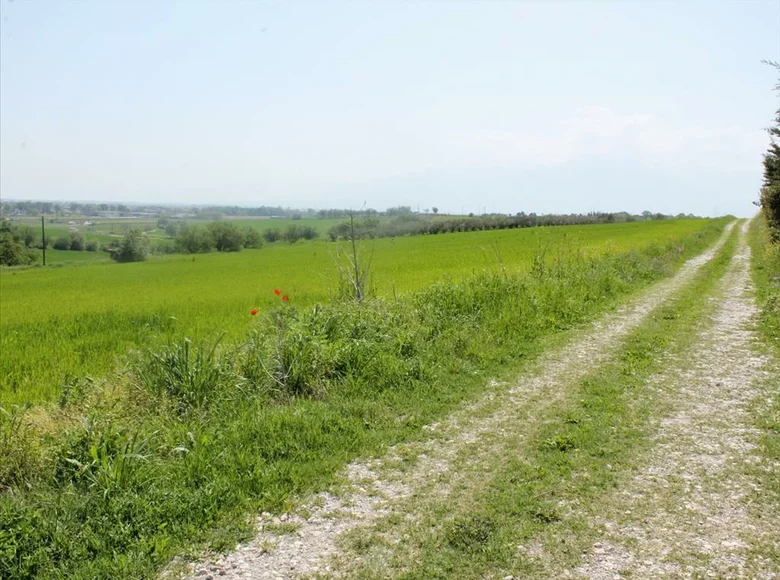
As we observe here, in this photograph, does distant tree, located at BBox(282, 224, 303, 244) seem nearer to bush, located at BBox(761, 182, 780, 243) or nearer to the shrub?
the shrub

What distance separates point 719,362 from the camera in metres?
7.63

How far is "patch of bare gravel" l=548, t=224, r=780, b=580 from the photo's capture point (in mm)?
3264

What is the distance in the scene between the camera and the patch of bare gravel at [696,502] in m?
3.26

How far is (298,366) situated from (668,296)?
10.2 meters

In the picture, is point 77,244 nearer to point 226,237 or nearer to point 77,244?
point 77,244

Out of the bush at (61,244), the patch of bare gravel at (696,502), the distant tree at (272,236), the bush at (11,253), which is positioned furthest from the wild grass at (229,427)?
the bush at (61,244)

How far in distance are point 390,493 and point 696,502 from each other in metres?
2.18

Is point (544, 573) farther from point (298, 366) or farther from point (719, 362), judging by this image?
point (719, 362)

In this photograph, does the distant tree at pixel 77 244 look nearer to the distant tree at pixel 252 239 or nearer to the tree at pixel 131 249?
the tree at pixel 131 249

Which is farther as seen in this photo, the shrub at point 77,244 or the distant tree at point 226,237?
the shrub at point 77,244

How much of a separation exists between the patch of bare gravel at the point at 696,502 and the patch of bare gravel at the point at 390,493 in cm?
106

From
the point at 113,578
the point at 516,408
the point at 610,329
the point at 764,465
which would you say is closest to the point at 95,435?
the point at 113,578

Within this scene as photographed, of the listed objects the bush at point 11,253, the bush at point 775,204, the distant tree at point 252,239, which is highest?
the bush at point 775,204

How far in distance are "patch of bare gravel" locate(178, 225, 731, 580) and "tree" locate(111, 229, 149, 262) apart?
186ft
